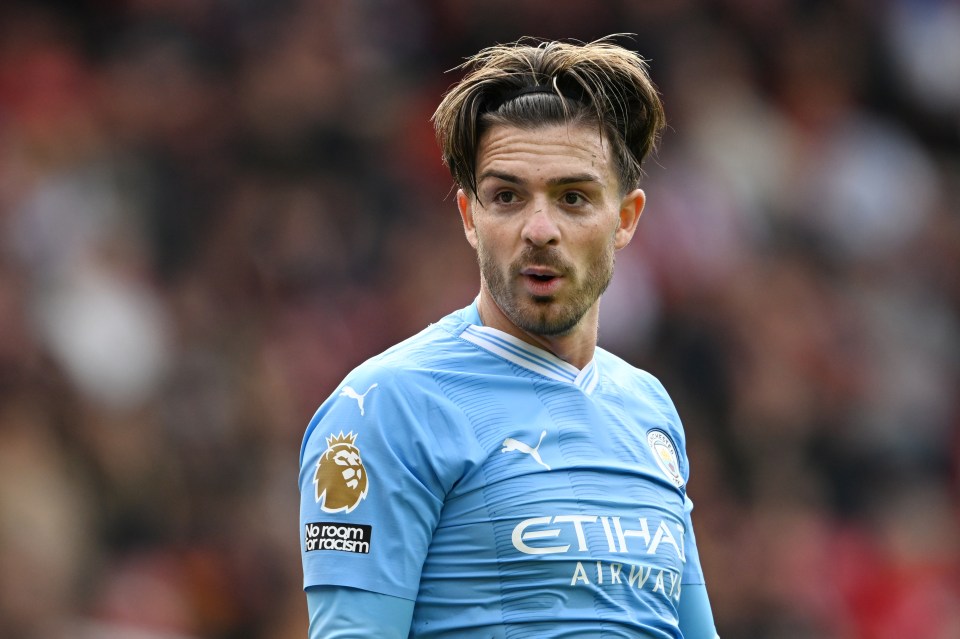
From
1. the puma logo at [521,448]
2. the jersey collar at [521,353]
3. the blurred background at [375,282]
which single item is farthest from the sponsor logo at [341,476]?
the blurred background at [375,282]

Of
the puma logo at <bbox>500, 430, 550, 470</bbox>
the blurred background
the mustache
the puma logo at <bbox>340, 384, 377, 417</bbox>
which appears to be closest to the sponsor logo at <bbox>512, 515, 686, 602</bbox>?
the puma logo at <bbox>500, 430, 550, 470</bbox>

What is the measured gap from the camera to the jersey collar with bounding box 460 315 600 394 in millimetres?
3275

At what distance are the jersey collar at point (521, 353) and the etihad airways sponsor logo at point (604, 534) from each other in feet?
1.15

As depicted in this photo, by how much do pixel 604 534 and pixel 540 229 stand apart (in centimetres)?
65

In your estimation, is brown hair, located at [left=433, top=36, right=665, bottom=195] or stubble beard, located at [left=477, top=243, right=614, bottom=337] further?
brown hair, located at [left=433, top=36, right=665, bottom=195]

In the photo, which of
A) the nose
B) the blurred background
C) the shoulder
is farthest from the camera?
the blurred background

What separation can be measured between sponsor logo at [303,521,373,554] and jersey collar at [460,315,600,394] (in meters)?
0.56

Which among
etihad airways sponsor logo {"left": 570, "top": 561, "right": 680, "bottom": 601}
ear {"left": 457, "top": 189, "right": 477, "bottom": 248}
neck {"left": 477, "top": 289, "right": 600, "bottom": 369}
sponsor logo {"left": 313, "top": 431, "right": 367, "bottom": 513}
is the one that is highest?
ear {"left": 457, "top": 189, "right": 477, "bottom": 248}

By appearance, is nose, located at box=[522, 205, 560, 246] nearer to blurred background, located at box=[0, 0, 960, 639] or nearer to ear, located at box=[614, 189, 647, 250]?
ear, located at box=[614, 189, 647, 250]

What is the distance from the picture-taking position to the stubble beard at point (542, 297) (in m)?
3.20

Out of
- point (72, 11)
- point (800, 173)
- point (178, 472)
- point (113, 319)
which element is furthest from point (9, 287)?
point (800, 173)

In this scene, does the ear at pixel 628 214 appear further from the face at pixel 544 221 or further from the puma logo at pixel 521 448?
the puma logo at pixel 521 448

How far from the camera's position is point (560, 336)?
11.0 ft

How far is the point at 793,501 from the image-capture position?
8.73 m
